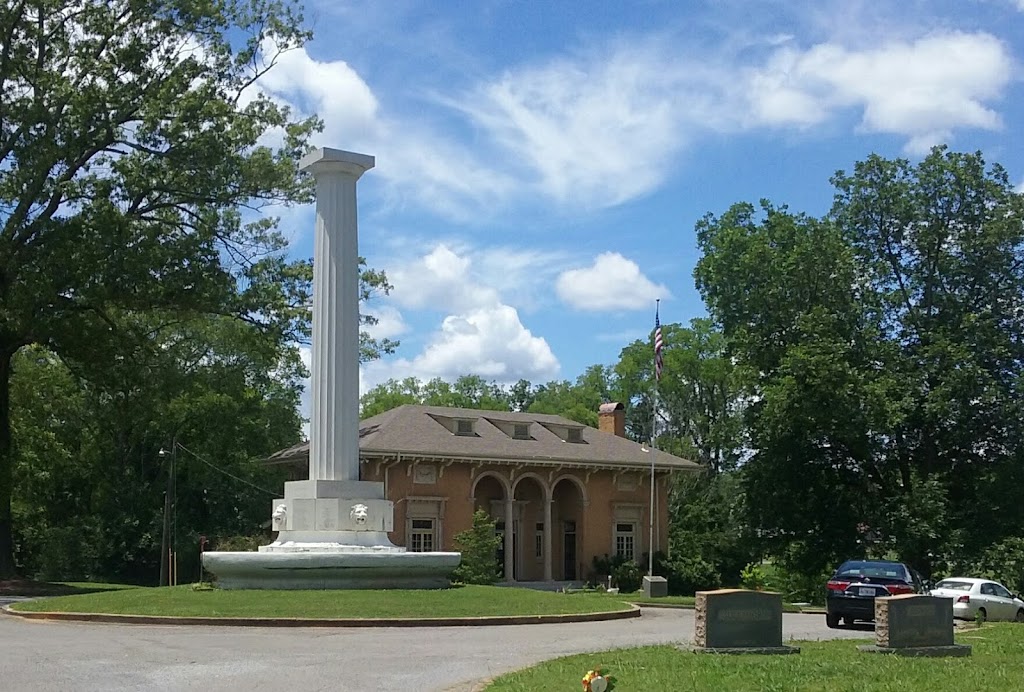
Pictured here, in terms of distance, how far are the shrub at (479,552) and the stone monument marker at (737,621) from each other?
2559cm

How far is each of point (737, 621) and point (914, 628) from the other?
8.38 ft

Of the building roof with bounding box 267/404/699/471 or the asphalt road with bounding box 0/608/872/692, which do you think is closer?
the asphalt road with bounding box 0/608/872/692

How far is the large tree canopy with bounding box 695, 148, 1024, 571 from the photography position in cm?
4322

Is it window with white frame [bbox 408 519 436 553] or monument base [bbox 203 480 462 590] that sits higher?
monument base [bbox 203 480 462 590]

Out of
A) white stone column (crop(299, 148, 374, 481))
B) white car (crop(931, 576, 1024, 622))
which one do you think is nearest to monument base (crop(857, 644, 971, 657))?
white car (crop(931, 576, 1024, 622))

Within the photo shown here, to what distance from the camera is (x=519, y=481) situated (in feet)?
162

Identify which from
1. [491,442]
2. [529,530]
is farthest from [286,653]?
[529,530]

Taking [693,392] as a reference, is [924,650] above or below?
below

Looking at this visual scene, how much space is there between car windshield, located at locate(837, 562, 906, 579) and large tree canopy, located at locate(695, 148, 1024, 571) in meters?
17.7

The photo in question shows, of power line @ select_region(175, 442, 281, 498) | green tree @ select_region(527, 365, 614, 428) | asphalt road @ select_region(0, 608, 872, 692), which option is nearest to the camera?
asphalt road @ select_region(0, 608, 872, 692)

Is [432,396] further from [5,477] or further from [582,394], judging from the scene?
[5,477]

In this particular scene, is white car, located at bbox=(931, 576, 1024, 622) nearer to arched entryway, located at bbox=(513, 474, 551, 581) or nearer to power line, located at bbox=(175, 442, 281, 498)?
arched entryway, located at bbox=(513, 474, 551, 581)

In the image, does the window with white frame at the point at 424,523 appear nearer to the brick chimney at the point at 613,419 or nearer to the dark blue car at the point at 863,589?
the brick chimney at the point at 613,419

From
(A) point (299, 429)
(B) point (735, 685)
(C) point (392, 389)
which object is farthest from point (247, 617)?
(C) point (392, 389)
